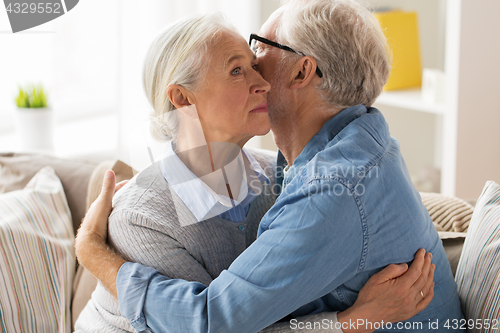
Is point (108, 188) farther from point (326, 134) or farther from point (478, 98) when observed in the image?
point (478, 98)

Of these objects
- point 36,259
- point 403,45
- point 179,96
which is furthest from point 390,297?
point 403,45

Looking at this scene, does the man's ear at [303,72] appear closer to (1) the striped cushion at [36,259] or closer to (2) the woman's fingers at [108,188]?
(2) the woman's fingers at [108,188]

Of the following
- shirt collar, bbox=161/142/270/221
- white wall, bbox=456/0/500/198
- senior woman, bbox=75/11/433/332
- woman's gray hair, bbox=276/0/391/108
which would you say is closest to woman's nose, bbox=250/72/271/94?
senior woman, bbox=75/11/433/332

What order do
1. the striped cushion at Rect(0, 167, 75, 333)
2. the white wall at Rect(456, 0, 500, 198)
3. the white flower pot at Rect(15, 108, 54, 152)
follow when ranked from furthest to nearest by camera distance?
1. the white flower pot at Rect(15, 108, 54, 152)
2. the white wall at Rect(456, 0, 500, 198)
3. the striped cushion at Rect(0, 167, 75, 333)

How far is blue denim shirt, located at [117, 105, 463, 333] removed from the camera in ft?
2.85

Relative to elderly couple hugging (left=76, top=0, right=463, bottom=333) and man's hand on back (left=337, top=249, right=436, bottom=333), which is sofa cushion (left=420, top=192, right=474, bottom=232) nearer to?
elderly couple hugging (left=76, top=0, right=463, bottom=333)

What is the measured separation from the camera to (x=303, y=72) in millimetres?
1092

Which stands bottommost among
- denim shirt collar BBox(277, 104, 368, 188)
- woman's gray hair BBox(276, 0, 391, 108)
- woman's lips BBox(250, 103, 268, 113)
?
denim shirt collar BBox(277, 104, 368, 188)

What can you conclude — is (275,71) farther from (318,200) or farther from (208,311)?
(208,311)

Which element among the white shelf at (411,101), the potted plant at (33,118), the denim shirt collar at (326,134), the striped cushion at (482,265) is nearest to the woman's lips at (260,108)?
the denim shirt collar at (326,134)

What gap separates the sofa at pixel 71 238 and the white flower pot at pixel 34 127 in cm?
41

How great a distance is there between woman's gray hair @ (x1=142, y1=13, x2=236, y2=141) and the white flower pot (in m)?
1.20

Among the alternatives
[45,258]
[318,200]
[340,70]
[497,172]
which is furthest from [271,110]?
[497,172]

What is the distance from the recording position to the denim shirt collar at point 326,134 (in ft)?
3.49
